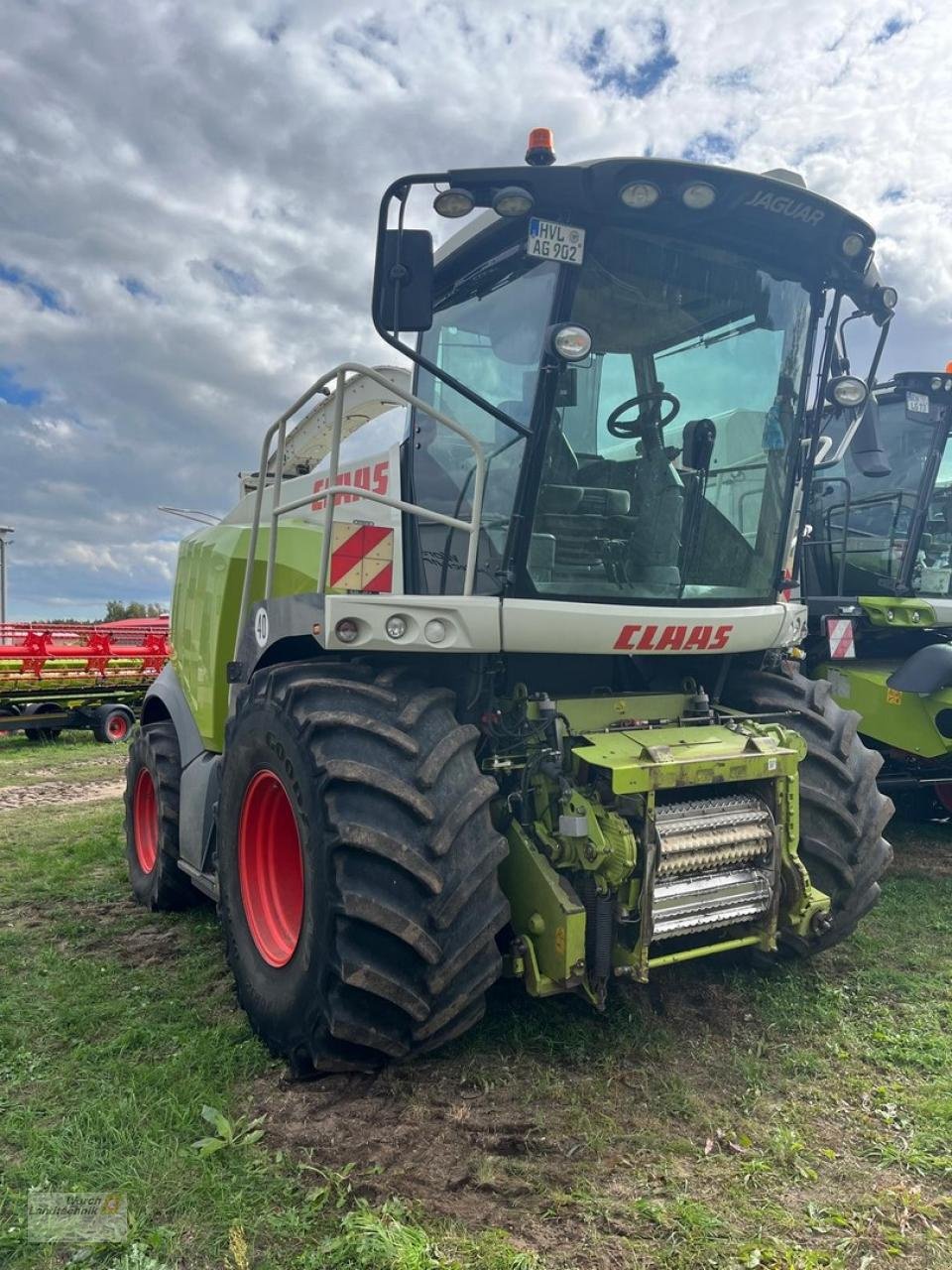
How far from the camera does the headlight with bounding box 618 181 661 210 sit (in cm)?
331

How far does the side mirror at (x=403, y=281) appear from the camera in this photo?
319cm

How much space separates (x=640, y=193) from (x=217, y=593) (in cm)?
295

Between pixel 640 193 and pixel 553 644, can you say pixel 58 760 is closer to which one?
pixel 553 644

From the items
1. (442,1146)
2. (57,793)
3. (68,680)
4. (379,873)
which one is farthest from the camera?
(68,680)

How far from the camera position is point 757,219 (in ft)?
11.9

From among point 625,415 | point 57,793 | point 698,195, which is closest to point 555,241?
point 698,195

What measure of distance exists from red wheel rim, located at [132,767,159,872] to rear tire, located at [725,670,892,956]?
3.66 meters

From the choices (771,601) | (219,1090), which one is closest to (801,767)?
(771,601)

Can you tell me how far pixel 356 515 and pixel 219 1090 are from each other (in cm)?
238

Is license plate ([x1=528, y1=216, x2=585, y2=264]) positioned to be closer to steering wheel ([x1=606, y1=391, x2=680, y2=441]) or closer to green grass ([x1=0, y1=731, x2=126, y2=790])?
steering wheel ([x1=606, y1=391, x2=680, y2=441])

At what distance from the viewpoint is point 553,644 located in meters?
3.46

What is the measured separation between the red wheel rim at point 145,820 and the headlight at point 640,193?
4077 millimetres

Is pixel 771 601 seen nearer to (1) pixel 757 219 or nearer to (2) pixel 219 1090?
(1) pixel 757 219

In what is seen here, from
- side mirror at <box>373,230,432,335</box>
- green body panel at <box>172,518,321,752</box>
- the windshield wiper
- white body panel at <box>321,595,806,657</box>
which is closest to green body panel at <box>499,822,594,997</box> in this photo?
white body panel at <box>321,595,806,657</box>
